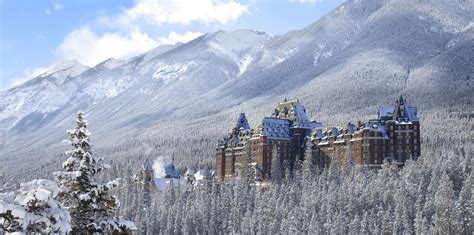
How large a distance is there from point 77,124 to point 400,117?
440 ft

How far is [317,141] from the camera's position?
157 m

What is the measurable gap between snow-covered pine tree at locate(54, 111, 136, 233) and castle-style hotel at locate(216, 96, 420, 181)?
117460 mm

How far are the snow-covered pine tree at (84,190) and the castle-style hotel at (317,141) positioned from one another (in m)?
117

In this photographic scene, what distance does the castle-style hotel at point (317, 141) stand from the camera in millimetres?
144125

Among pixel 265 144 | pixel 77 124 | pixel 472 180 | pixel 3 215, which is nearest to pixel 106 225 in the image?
pixel 77 124

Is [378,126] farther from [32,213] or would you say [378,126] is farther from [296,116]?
[32,213]

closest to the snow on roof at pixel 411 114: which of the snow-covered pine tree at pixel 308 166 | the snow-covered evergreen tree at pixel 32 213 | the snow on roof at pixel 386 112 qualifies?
the snow on roof at pixel 386 112

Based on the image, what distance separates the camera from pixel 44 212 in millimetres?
16906

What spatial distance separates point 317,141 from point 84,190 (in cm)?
13797

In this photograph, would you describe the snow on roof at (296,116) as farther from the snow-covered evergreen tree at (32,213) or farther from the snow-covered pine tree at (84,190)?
the snow-covered evergreen tree at (32,213)

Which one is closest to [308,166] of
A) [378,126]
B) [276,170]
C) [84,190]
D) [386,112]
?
[276,170]

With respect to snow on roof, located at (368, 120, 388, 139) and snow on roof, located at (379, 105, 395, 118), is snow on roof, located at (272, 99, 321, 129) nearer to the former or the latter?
snow on roof, located at (379, 105, 395, 118)

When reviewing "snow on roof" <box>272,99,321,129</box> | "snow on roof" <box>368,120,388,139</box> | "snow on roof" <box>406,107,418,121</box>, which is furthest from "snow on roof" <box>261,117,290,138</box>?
"snow on roof" <box>406,107,418,121</box>

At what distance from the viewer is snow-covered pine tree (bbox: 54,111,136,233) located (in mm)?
21219
